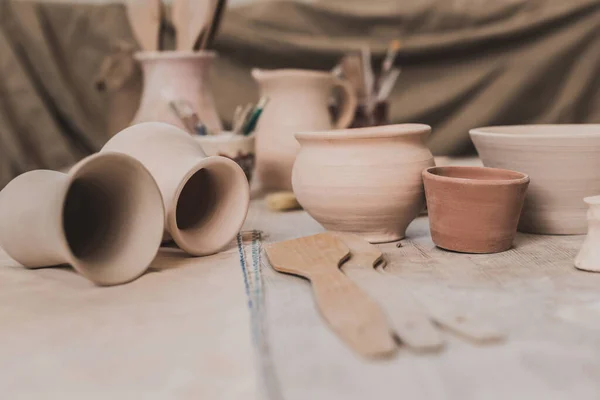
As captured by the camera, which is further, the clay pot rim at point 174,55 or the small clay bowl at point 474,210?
the clay pot rim at point 174,55

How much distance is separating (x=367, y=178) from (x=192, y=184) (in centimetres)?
23

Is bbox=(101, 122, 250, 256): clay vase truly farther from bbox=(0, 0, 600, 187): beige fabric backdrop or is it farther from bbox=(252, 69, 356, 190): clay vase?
bbox=(0, 0, 600, 187): beige fabric backdrop

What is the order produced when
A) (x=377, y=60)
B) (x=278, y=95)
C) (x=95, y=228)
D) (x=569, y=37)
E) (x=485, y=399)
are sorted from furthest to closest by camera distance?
(x=377, y=60)
(x=569, y=37)
(x=278, y=95)
(x=95, y=228)
(x=485, y=399)

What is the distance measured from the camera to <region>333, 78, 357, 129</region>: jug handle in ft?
4.12

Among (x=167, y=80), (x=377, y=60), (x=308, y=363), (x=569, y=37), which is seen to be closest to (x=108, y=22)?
(x=167, y=80)

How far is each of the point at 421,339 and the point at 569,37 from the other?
1.31 m

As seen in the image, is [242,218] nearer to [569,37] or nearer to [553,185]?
[553,185]

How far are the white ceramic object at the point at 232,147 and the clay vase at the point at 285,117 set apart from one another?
0.17 feet

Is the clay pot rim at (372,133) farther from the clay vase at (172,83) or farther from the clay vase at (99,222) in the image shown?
the clay vase at (172,83)

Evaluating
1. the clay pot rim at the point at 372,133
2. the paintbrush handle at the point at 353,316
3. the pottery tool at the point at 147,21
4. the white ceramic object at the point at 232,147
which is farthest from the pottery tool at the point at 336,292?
the pottery tool at the point at 147,21

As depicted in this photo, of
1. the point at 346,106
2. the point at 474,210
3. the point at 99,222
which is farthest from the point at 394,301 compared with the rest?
the point at 346,106

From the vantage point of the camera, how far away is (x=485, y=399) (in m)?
0.44

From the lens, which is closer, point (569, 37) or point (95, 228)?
point (95, 228)

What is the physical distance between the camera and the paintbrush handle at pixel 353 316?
1.63 ft
